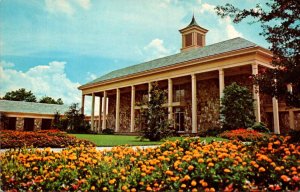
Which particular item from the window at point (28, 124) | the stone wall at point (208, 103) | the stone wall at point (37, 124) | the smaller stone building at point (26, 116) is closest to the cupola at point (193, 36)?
the stone wall at point (208, 103)

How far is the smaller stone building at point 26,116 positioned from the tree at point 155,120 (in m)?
29.1

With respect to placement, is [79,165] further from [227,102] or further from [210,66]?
[210,66]

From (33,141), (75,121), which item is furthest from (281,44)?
(75,121)

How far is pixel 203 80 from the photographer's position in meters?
31.6

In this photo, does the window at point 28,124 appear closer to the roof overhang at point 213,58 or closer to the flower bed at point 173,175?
the roof overhang at point 213,58

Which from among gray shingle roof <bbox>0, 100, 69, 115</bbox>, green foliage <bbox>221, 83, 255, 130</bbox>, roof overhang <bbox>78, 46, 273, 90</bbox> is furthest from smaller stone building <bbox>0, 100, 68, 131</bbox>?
green foliage <bbox>221, 83, 255, 130</bbox>

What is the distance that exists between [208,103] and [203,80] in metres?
2.73

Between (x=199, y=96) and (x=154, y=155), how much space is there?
25617 mm

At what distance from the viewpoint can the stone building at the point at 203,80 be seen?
24.6m

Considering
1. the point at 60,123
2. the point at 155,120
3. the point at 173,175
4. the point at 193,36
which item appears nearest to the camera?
the point at 173,175

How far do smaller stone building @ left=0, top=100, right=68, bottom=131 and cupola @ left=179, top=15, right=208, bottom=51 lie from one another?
25584 millimetres

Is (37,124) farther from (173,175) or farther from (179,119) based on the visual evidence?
(173,175)

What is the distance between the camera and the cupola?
37438 mm

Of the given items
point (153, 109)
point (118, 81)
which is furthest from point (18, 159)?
point (118, 81)
